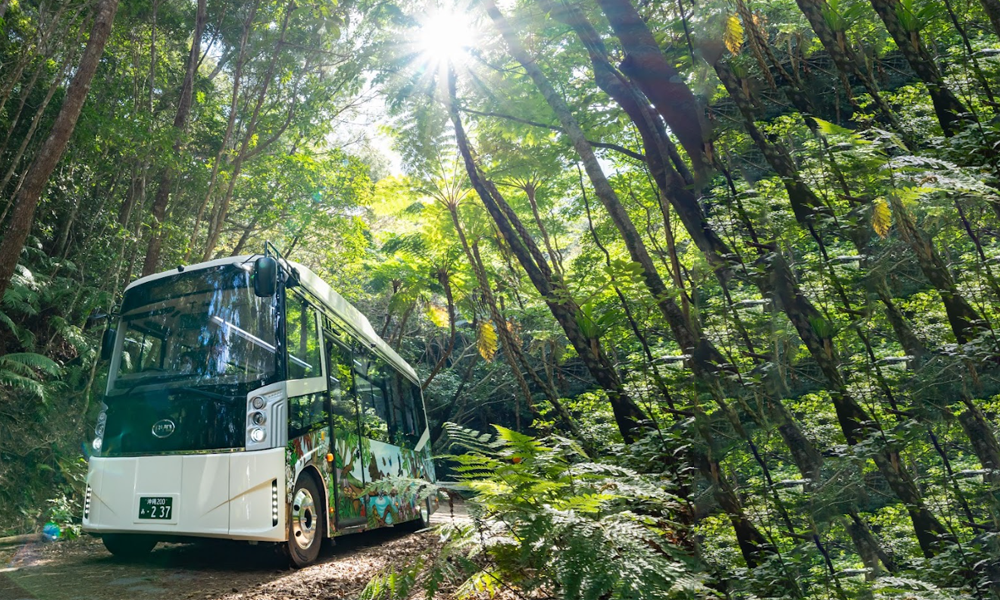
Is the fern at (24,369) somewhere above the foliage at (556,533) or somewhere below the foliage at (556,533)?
above

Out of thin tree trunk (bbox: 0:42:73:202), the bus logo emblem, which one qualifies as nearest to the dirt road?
the bus logo emblem

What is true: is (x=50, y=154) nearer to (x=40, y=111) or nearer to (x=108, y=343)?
(x=40, y=111)

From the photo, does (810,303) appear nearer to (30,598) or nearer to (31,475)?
(30,598)

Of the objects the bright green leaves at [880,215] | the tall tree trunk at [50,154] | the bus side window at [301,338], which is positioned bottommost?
the bright green leaves at [880,215]

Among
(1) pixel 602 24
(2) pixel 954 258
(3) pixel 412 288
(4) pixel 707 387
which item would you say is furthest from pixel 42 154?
(3) pixel 412 288

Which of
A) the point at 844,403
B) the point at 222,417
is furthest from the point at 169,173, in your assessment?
the point at 844,403

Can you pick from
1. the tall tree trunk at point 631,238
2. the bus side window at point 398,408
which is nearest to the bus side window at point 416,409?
the bus side window at point 398,408

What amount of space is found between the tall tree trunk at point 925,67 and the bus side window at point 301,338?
5.95m

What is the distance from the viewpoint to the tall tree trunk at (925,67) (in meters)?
3.30

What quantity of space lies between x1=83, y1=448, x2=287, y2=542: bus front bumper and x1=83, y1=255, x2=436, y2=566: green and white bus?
1 centimetres

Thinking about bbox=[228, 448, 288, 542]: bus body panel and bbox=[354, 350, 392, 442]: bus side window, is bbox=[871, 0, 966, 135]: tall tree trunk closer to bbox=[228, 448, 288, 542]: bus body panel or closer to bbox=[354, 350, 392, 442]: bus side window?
bbox=[228, 448, 288, 542]: bus body panel

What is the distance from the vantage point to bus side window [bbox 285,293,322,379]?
23.8ft

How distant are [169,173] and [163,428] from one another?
863cm

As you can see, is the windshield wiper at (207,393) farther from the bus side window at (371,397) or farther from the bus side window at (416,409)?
the bus side window at (416,409)
